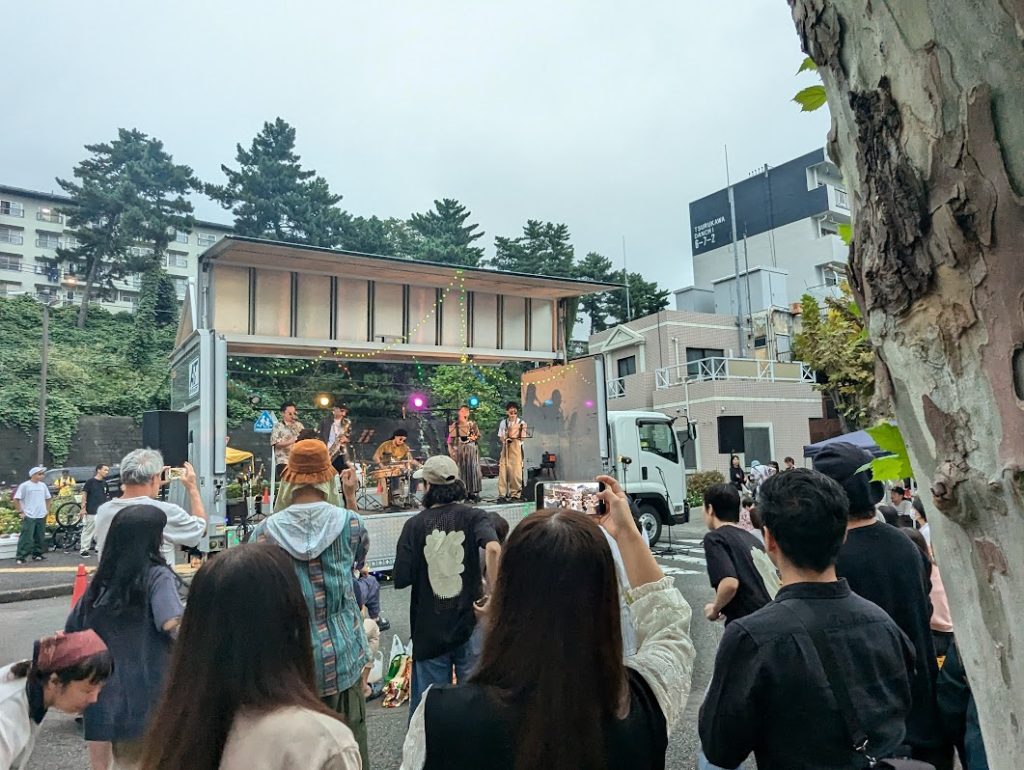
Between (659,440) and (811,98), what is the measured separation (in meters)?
11.8

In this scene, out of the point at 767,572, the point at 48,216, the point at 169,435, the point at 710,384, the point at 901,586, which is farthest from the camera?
the point at 48,216

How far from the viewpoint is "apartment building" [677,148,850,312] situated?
1368 inches

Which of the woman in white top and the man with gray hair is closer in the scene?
the woman in white top

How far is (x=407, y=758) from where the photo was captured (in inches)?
56.2

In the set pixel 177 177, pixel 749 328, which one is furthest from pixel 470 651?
pixel 177 177

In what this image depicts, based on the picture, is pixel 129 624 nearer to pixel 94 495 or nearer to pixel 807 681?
pixel 807 681

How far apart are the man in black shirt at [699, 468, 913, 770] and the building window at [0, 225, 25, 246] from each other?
6371 centimetres

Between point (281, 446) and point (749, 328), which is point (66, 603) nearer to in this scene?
point (281, 446)

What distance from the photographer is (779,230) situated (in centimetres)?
3756

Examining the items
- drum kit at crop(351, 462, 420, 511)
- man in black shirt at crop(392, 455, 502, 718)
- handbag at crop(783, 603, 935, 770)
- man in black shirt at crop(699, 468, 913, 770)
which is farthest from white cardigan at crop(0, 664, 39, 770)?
drum kit at crop(351, 462, 420, 511)

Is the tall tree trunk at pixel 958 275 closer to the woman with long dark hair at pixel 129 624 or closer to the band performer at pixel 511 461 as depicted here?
the woman with long dark hair at pixel 129 624

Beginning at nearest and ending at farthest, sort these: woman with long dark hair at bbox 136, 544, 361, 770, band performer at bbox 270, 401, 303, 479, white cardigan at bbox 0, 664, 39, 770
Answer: woman with long dark hair at bbox 136, 544, 361, 770 → white cardigan at bbox 0, 664, 39, 770 → band performer at bbox 270, 401, 303, 479


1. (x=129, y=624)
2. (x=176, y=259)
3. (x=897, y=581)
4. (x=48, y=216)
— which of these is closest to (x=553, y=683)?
(x=897, y=581)

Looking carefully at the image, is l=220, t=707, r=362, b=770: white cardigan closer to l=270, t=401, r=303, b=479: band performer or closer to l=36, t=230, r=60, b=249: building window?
l=270, t=401, r=303, b=479: band performer
